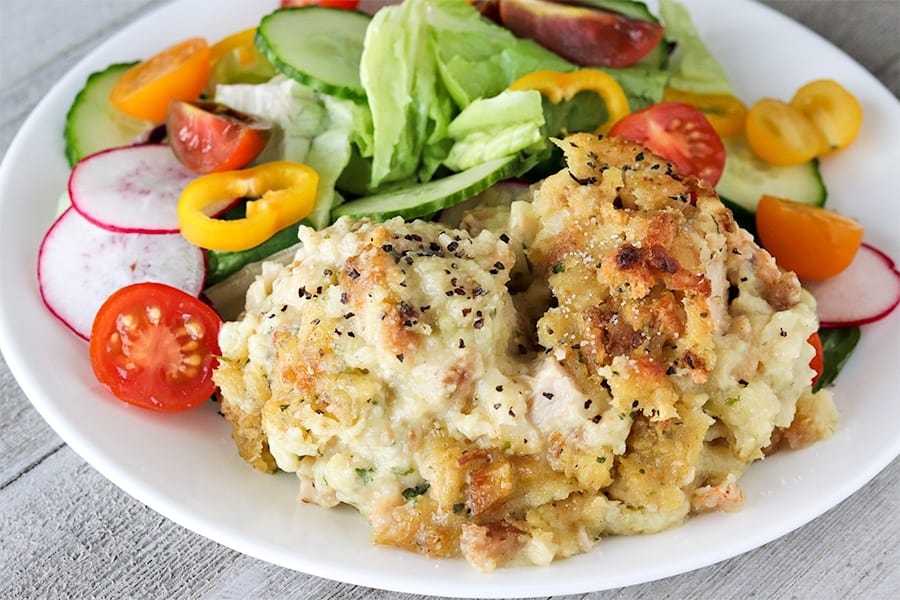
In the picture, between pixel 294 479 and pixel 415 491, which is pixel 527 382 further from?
pixel 294 479

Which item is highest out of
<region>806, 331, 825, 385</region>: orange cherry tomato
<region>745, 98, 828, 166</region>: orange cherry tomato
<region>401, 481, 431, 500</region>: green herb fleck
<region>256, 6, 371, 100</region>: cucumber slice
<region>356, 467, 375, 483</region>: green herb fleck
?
<region>256, 6, 371, 100</region>: cucumber slice

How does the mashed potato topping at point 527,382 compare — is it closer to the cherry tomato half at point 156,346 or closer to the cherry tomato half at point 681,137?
the cherry tomato half at point 156,346

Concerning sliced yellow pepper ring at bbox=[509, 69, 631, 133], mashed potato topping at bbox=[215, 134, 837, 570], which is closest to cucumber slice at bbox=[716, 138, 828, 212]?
sliced yellow pepper ring at bbox=[509, 69, 631, 133]

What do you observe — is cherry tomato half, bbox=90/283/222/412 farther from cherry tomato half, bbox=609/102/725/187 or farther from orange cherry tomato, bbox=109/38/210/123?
cherry tomato half, bbox=609/102/725/187

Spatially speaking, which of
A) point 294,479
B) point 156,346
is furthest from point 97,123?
point 294,479

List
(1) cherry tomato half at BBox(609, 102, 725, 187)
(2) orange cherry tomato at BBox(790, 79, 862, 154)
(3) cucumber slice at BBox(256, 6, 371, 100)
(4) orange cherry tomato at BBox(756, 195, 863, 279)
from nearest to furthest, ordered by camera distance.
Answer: (4) orange cherry tomato at BBox(756, 195, 863, 279) → (1) cherry tomato half at BBox(609, 102, 725, 187) → (3) cucumber slice at BBox(256, 6, 371, 100) → (2) orange cherry tomato at BBox(790, 79, 862, 154)

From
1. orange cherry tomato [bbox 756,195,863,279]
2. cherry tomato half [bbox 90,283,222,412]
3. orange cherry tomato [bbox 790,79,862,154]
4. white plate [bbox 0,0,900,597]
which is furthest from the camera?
orange cherry tomato [bbox 790,79,862,154]
